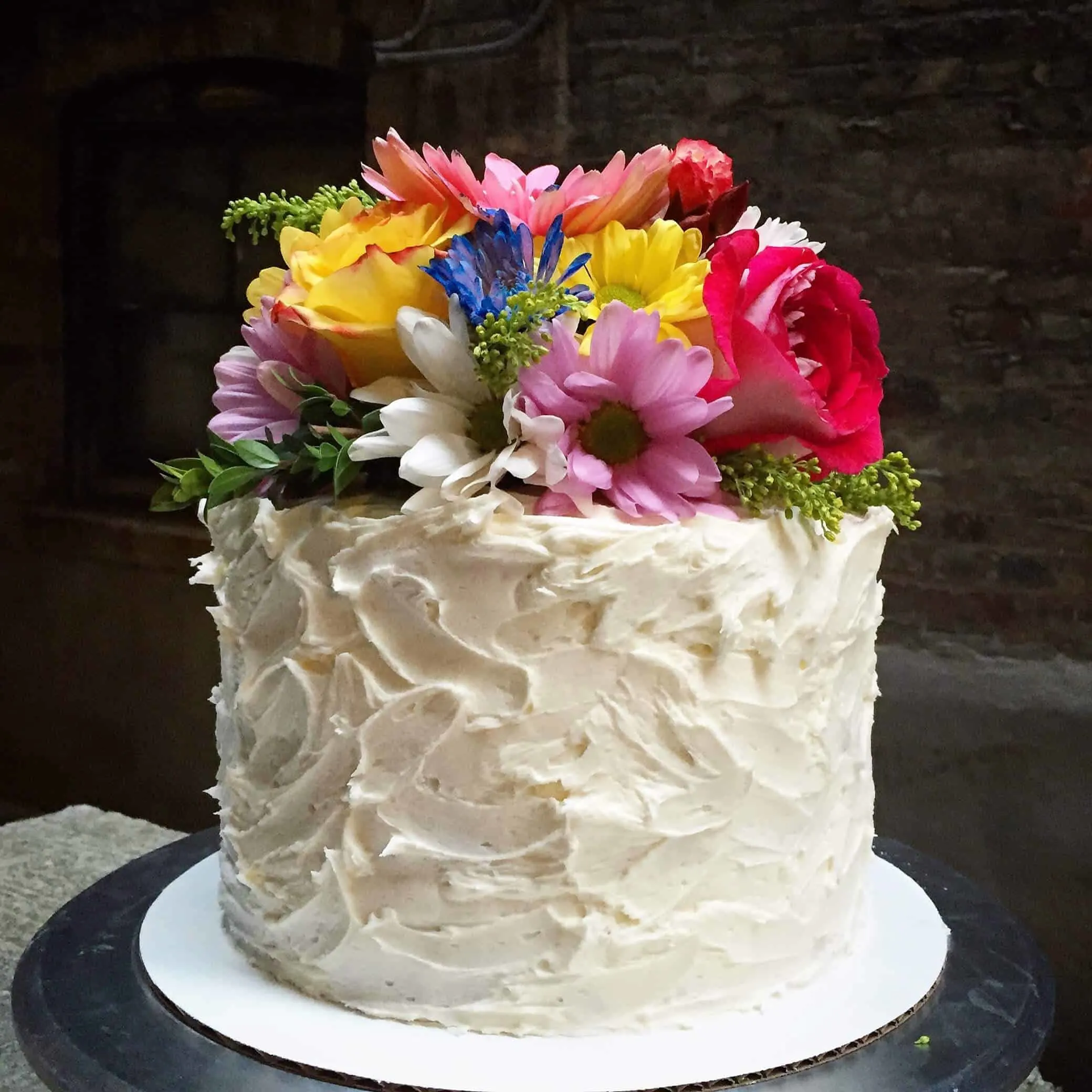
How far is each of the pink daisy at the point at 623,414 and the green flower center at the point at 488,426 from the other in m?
0.04

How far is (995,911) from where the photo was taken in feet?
4.03

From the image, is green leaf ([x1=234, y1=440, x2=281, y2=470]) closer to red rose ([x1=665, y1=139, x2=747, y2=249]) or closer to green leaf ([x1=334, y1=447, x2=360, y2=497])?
green leaf ([x1=334, y1=447, x2=360, y2=497])

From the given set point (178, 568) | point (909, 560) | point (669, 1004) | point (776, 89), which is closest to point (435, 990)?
point (669, 1004)

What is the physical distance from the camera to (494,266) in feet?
3.03

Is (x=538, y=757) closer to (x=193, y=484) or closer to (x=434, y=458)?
(x=434, y=458)

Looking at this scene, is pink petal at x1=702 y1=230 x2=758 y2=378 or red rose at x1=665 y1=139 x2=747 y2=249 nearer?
pink petal at x1=702 y1=230 x2=758 y2=378

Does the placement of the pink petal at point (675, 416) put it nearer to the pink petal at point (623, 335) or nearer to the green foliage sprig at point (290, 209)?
the pink petal at point (623, 335)

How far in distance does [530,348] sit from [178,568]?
2209 millimetres

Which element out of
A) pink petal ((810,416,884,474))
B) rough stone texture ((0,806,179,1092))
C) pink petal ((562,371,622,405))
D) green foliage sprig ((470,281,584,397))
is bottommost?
rough stone texture ((0,806,179,1092))

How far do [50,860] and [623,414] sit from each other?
70.4 inches

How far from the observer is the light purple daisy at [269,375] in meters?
0.99

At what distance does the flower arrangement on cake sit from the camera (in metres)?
0.89

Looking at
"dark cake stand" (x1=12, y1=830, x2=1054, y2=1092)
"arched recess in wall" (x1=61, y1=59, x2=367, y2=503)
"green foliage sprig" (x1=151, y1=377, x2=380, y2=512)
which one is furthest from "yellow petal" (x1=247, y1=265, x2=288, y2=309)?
"arched recess in wall" (x1=61, y1=59, x2=367, y2=503)

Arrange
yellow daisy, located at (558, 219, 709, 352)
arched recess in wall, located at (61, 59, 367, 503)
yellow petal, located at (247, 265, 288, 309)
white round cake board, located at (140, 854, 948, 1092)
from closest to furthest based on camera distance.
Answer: white round cake board, located at (140, 854, 948, 1092) → yellow daisy, located at (558, 219, 709, 352) → yellow petal, located at (247, 265, 288, 309) → arched recess in wall, located at (61, 59, 367, 503)
